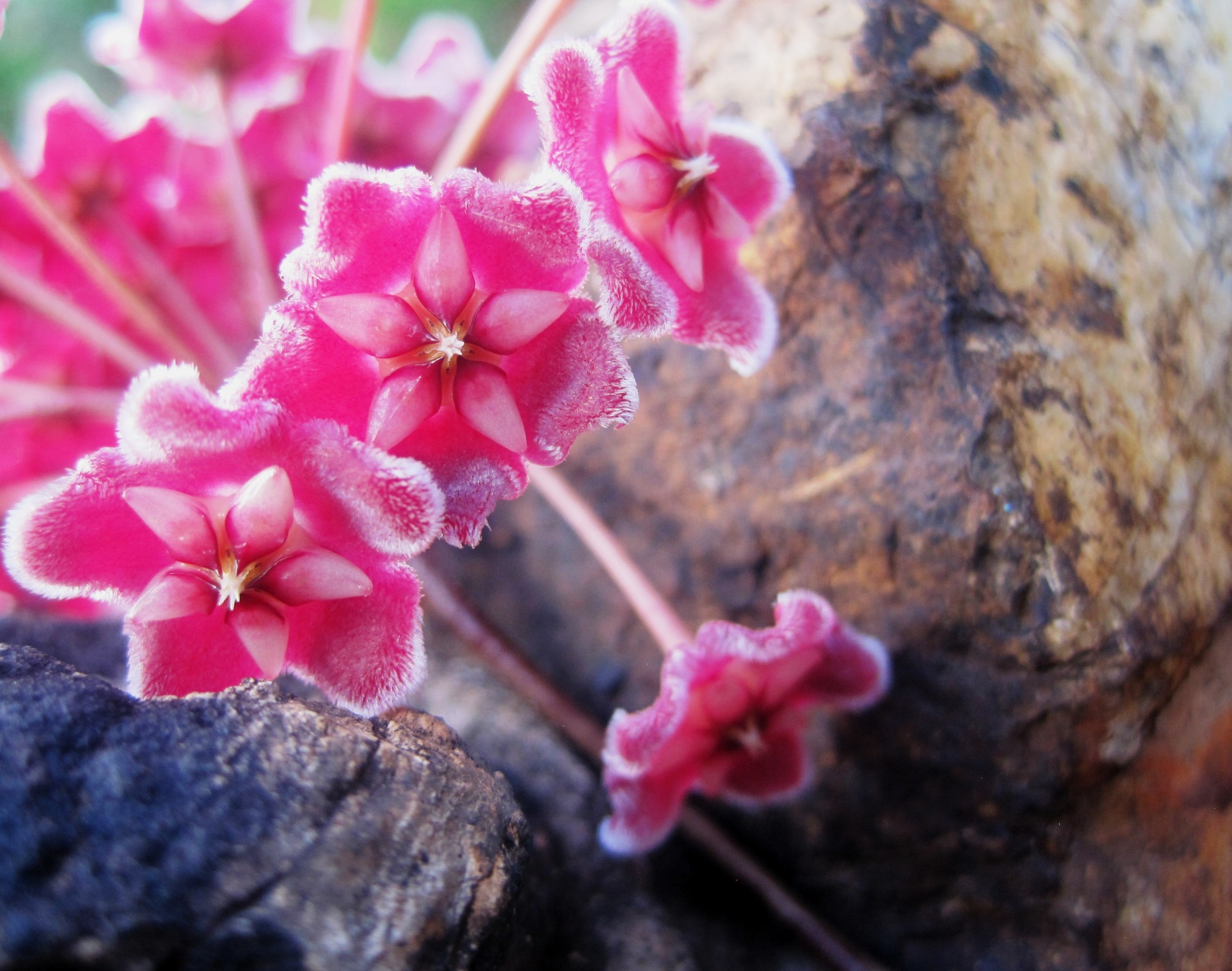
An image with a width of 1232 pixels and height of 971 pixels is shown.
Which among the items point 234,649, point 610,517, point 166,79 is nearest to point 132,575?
point 234,649

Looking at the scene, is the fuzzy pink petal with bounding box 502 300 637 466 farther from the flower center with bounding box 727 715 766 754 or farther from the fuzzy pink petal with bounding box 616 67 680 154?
the flower center with bounding box 727 715 766 754

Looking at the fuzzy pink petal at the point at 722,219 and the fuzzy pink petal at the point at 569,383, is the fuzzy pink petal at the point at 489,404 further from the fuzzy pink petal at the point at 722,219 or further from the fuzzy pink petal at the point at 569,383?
the fuzzy pink petal at the point at 722,219

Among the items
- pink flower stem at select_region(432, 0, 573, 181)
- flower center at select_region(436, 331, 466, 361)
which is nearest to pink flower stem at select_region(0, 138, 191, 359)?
pink flower stem at select_region(432, 0, 573, 181)

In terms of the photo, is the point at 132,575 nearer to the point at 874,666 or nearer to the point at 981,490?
the point at 874,666

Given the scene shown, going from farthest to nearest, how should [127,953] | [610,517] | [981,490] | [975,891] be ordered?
[610,517] → [975,891] → [981,490] → [127,953]

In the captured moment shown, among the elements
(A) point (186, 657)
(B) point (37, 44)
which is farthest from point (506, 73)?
(B) point (37, 44)

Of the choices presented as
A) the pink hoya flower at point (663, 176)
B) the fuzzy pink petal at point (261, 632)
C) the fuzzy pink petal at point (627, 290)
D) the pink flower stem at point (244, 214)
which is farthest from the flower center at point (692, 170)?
the pink flower stem at point (244, 214)
